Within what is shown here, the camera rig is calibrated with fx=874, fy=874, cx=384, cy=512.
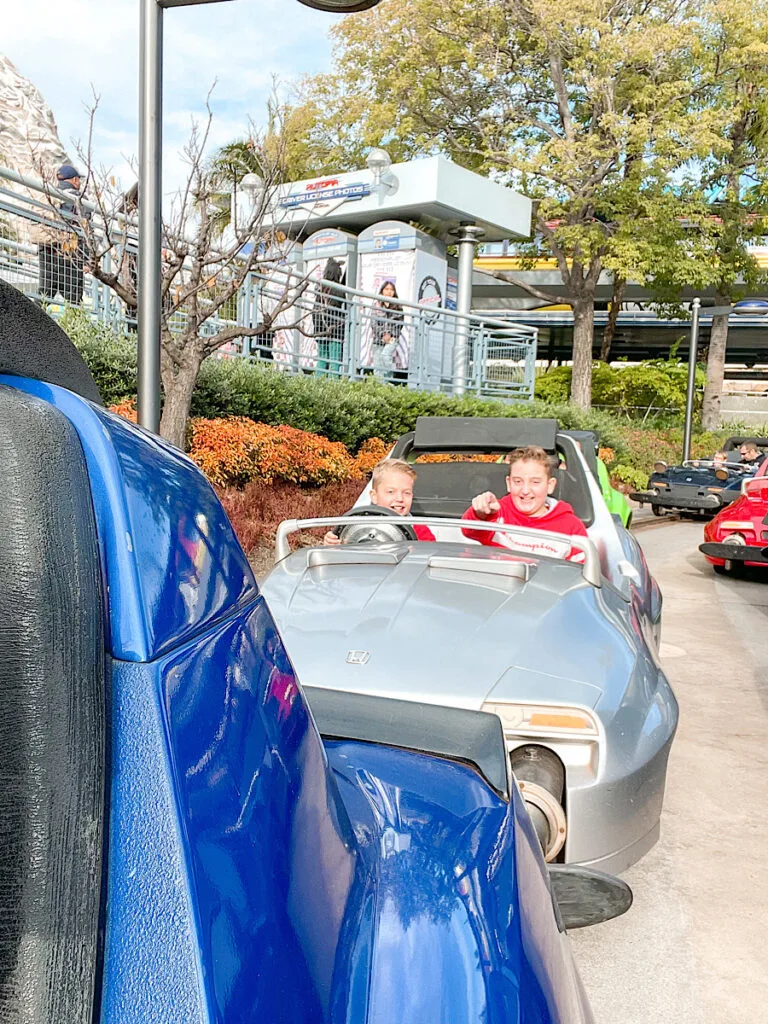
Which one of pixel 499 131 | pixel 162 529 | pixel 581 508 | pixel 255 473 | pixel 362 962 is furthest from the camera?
pixel 499 131

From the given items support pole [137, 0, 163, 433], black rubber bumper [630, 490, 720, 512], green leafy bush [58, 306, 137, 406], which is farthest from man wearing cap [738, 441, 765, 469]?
support pole [137, 0, 163, 433]

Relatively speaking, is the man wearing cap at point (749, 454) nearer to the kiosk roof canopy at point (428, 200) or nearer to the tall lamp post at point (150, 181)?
the kiosk roof canopy at point (428, 200)

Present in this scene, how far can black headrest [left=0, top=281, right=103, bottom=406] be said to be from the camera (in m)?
0.78

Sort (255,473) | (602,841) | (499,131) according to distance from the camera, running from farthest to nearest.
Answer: (499,131) → (255,473) → (602,841)

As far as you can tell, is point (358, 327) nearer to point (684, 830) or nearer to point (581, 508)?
point (581, 508)

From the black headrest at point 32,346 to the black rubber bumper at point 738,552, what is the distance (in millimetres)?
8766

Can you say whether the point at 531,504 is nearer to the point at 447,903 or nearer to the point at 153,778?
the point at 447,903

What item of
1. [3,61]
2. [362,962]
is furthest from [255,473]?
[3,61]

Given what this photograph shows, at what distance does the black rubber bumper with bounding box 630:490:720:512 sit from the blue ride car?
15.1 metres

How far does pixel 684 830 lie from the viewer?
11.6ft

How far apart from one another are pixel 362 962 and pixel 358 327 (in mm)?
13773

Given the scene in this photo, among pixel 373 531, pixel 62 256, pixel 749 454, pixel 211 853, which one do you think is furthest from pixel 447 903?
pixel 749 454

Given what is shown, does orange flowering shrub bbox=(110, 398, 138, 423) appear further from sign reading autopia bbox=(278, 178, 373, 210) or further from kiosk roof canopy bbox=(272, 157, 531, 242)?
sign reading autopia bbox=(278, 178, 373, 210)

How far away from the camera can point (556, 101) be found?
2420cm
